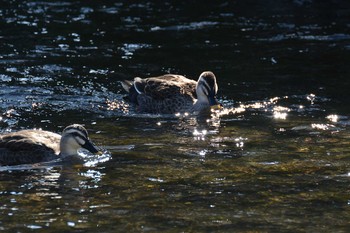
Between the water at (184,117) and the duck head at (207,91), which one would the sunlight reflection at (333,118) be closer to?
the water at (184,117)

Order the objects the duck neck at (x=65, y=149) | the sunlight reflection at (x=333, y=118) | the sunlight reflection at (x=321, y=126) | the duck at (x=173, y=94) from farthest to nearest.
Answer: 1. the duck at (x=173, y=94)
2. the sunlight reflection at (x=333, y=118)
3. the sunlight reflection at (x=321, y=126)
4. the duck neck at (x=65, y=149)

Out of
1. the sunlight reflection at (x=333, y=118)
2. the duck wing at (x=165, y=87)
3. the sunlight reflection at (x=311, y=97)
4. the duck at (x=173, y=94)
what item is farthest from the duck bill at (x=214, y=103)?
the sunlight reflection at (x=333, y=118)

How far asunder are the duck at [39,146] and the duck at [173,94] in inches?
165

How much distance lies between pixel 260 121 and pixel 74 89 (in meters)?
4.54

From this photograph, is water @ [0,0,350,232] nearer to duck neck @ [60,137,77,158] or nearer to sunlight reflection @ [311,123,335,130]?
sunlight reflection @ [311,123,335,130]

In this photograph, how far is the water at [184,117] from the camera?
449 inches

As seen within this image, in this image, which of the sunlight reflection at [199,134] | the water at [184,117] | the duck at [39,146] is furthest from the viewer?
the sunlight reflection at [199,134]

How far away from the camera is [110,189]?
12367 mm

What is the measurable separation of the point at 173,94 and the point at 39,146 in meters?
4.92

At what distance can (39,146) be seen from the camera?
559 inches

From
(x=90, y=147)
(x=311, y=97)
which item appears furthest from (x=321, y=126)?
(x=90, y=147)

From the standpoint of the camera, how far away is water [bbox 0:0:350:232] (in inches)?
449

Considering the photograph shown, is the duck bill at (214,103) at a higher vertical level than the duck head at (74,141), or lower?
lower

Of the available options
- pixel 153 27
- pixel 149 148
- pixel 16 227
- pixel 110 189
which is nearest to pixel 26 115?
pixel 149 148
